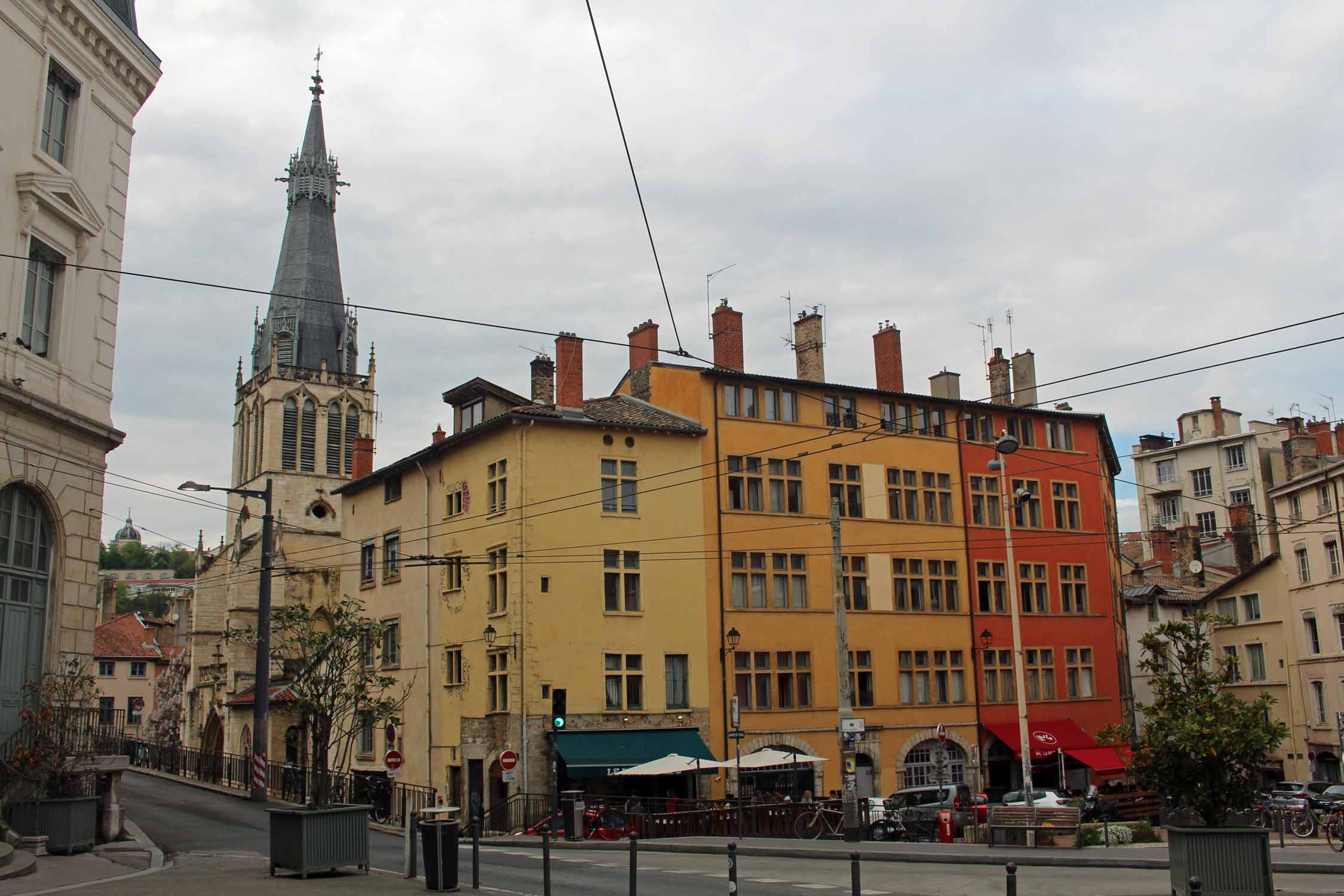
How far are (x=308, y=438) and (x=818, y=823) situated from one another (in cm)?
7034

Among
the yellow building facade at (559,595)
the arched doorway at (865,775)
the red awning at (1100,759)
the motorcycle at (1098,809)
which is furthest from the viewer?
the red awning at (1100,759)

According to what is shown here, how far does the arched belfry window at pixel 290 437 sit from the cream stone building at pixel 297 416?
6 cm

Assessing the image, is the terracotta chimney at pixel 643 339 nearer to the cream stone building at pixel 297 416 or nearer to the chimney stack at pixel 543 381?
the chimney stack at pixel 543 381

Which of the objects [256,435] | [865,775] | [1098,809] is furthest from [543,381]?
[256,435]

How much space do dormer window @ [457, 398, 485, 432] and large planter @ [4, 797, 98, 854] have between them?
20246 millimetres

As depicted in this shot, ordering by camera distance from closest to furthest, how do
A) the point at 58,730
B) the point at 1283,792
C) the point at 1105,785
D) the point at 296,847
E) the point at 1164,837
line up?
the point at 296,847
the point at 58,730
the point at 1164,837
the point at 1283,792
the point at 1105,785

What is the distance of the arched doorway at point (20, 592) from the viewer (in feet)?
61.2

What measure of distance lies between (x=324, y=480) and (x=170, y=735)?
68.9ft

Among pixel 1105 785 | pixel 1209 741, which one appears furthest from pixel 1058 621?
pixel 1209 741

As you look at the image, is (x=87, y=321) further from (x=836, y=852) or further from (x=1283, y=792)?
(x=1283, y=792)

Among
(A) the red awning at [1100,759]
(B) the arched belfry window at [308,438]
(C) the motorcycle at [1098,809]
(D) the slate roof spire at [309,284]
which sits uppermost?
(D) the slate roof spire at [309,284]

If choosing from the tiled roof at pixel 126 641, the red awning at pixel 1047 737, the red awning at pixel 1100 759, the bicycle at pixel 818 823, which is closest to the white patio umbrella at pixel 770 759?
the bicycle at pixel 818 823

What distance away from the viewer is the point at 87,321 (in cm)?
2081

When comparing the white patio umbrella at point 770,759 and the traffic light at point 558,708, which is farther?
the white patio umbrella at point 770,759
